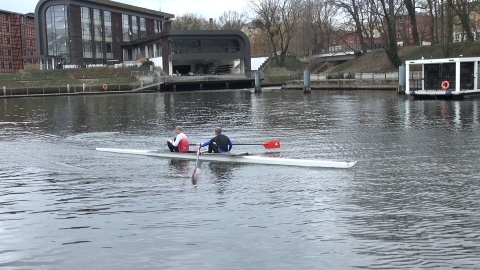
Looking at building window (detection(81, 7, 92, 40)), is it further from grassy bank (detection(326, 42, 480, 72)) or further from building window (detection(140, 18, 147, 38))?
grassy bank (detection(326, 42, 480, 72))

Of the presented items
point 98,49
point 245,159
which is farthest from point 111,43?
point 245,159

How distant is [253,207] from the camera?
42.3 ft

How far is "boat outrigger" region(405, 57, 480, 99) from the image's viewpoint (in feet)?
144

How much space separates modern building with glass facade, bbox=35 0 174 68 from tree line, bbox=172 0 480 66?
24.1m

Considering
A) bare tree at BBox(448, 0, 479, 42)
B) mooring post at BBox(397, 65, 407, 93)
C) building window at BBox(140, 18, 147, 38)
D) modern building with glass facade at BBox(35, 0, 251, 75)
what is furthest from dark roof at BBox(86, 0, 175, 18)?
mooring post at BBox(397, 65, 407, 93)

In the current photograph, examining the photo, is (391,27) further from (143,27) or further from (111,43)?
(143,27)

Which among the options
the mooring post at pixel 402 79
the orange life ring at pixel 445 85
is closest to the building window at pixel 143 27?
the mooring post at pixel 402 79

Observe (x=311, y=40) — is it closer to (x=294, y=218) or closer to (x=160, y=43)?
(x=160, y=43)

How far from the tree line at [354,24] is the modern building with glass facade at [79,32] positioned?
24067 millimetres

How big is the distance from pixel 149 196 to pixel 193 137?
39.4 ft

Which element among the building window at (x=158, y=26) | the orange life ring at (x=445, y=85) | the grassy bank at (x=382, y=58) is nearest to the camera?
the orange life ring at (x=445, y=85)

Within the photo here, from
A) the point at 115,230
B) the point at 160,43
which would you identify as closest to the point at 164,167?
the point at 115,230

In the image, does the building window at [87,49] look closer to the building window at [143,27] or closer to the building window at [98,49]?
the building window at [98,49]

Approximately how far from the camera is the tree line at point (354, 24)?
65.3 meters
